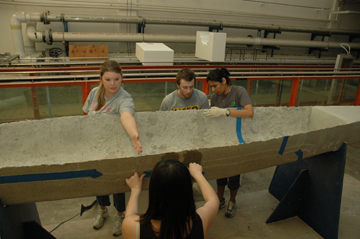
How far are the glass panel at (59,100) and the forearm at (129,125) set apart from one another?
7.80ft

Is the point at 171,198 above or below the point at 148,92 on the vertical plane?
above

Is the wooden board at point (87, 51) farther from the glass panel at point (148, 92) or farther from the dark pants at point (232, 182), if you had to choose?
the dark pants at point (232, 182)

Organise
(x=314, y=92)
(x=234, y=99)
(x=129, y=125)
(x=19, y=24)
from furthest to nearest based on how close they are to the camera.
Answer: (x=19, y=24), (x=314, y=92), (x=234, y=99), (x=129, y=125)

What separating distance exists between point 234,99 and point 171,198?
152 centimetres

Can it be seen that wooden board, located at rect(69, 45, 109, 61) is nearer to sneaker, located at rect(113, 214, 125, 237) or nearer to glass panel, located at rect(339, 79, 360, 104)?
sneaker, located at rect(113, 214, 125, 237)

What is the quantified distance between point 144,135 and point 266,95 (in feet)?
13.6

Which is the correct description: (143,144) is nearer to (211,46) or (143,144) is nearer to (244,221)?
(244,221)

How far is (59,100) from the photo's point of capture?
3975mm

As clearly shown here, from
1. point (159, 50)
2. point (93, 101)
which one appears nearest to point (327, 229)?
point (93, 101)

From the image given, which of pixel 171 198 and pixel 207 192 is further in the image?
pixel 207 192

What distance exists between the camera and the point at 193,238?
108 centimetres

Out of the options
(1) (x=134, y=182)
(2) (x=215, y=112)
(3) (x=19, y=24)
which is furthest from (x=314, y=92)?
(3) (x=19, y=24)

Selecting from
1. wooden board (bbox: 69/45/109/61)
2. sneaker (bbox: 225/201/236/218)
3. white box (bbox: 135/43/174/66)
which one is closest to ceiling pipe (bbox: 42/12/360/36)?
wooden board (bbox: 69/45/109/61)

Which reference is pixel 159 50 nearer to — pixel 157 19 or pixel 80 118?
pixel 80 118
